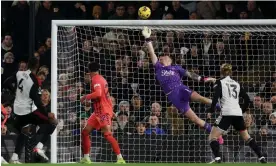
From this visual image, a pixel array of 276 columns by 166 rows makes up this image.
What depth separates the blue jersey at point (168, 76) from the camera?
13844 mm

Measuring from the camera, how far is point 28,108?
13.0 meters

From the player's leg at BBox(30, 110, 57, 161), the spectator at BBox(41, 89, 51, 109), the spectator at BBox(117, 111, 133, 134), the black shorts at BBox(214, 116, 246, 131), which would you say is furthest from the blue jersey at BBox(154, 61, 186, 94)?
the player's leg at BBox(30, 110, 57, 161)

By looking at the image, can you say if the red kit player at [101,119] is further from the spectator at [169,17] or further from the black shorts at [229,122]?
the spectator at [169,17]

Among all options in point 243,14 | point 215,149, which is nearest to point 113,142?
point 215,149

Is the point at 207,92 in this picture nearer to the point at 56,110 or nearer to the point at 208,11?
the point at 208,11

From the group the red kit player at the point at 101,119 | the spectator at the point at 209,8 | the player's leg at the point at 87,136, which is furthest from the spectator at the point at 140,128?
the spectator at the point at 209,8

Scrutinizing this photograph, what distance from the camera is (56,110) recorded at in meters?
13.4

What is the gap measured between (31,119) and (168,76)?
2.47m

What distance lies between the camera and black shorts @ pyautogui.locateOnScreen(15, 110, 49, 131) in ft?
42.3

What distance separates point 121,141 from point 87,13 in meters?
3.51

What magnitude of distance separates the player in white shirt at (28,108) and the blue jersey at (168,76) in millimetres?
2090

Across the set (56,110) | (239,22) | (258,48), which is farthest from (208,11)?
(56,110)

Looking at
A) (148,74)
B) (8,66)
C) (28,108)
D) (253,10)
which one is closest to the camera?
(28,108)

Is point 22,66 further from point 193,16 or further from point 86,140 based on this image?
point 193,16
